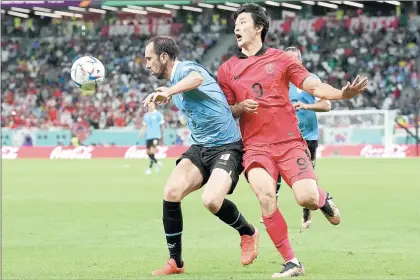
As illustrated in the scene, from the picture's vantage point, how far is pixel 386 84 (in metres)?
45.5

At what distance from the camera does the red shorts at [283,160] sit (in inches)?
341

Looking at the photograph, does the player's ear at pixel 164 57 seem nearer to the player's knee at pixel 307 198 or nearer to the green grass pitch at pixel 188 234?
the player's knee at pixel 307 198

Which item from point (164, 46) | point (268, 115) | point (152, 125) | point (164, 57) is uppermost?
point (164, 46)

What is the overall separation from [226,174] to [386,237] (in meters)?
3.83

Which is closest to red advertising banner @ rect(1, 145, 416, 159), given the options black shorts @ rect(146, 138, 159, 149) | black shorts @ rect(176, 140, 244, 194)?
black shorts @ rect(146, 138, 159, 149)

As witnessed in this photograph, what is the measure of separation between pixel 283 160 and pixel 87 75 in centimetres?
240

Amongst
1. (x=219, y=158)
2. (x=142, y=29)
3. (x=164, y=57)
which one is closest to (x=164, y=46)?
(x=164, y=57)

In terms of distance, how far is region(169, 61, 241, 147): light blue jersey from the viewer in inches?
353

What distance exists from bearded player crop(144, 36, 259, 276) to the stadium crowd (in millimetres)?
33748

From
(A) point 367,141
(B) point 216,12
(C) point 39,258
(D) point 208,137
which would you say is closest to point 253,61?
(D) point 208,137

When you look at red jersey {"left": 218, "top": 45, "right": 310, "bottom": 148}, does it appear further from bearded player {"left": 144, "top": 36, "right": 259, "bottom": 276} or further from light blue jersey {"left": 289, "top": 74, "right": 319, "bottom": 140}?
light blue jersey {"left": 289, "top": 74, "right": 319, "bottom": 140}

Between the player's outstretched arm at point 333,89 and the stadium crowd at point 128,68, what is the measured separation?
112 feet

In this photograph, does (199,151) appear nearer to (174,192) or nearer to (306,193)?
(174,192)

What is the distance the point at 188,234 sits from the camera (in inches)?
495
